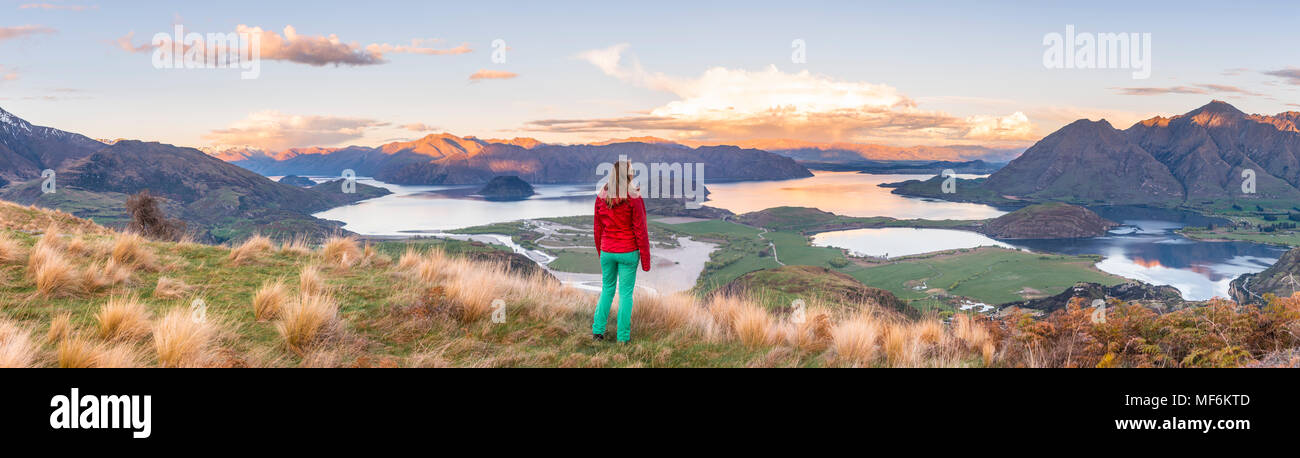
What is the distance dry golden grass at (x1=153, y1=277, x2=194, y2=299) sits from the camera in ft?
27.0

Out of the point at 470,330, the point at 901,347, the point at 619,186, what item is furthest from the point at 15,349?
the point at 901,347

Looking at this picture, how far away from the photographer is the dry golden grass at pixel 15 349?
14.9 feet

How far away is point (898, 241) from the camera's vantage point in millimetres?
151750

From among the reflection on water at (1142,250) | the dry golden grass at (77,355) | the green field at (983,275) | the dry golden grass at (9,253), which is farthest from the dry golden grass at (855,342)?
the reflection on water at (1142,250)

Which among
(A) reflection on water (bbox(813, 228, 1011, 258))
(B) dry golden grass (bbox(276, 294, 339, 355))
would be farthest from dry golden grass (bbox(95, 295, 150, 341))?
(A) reflection on water (bbox(813, 228, 1011, 258))

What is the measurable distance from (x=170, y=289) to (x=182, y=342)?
4025 mm

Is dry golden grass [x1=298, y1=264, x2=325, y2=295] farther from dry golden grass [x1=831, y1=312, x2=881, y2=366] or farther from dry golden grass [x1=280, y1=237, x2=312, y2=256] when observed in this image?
dry golden grass [x1=831, y1=312, x2=881, y2=366]

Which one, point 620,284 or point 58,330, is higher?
point 620,284

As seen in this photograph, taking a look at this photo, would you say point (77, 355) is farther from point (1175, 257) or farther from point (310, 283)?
point (1175, 257)

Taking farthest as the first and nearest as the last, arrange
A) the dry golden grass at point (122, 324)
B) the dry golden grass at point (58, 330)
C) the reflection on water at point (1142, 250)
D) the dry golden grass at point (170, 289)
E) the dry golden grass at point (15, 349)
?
the reflection on water at point (1142, 250), the dry golden grass at point (170, 289), the dry golden grass at point (122, 324), the dry golden grass at point (58, 330), the dry golden grass at point (15, 349)

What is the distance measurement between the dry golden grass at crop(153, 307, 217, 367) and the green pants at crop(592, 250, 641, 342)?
3.84 m

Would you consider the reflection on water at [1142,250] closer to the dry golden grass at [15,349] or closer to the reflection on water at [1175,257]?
the reflection on water at [1175,257]

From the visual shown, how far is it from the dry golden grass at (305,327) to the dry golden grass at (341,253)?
5048 millimetres
